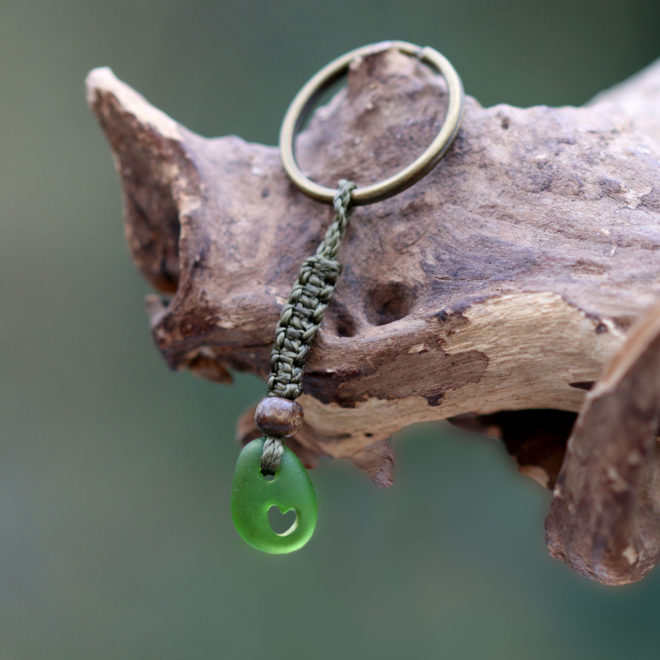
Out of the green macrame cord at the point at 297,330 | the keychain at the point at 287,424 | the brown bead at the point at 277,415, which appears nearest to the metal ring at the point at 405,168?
the keychain at the point at 287,424

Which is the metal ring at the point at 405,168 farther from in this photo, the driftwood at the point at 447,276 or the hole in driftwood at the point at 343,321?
the hole in driftwood at the point at 343,321

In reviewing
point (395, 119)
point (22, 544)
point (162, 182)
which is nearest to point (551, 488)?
point (395, 119)

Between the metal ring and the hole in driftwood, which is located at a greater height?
the metal ring

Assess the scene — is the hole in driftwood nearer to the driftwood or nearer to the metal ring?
the driftwood

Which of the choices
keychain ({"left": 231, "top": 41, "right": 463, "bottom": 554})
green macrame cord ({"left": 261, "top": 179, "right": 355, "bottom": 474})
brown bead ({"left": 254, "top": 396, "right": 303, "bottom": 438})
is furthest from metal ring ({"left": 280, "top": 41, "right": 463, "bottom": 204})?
brown bead ({"left": 254, "top": 396, "right": 303, "bottom": 438})

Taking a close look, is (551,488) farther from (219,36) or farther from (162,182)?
(219,36)

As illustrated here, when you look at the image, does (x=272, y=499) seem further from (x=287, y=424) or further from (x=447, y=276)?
(x=447, y=276)
